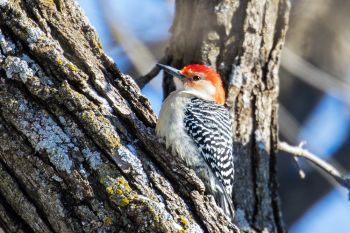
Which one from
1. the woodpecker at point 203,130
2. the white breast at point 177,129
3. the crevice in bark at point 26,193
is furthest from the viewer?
the woodpecker at point 203,130

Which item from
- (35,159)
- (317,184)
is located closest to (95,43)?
(35,159)

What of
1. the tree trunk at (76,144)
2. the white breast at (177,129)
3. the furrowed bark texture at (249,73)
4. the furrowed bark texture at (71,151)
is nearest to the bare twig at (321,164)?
the furrowed bark texture at (249,73)

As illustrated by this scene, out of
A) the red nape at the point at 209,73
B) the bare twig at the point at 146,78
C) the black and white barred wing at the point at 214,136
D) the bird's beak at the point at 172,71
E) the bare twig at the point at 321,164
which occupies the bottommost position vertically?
the bare twig at the point at 321,164

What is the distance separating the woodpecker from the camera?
14.8ft

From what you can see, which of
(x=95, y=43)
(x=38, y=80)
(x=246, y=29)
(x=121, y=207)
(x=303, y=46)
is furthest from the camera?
(x=303, y=46)

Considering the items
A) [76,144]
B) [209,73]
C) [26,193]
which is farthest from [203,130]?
[26,193]

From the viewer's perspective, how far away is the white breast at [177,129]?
14.3 feet

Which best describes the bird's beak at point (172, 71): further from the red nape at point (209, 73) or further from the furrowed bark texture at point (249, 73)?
the furrowed bark texture at point (249, 73)

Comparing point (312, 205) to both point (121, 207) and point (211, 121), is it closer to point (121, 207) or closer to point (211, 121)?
point (211, 121)

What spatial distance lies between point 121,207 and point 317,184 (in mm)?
4530

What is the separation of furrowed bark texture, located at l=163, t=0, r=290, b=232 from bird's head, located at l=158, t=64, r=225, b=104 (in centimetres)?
8

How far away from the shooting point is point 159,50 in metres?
7.67

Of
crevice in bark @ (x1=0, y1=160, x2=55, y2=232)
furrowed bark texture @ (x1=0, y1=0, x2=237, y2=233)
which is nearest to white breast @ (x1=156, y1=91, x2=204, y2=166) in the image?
furrowed bark texture @ (x1=0, y1=0, x2=237, y2=233)

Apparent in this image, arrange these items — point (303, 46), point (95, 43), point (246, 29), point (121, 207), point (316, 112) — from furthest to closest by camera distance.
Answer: point (316, 112) < point (303, 46) < point (246, 29) < point (95, 43) < point (121, 207)
